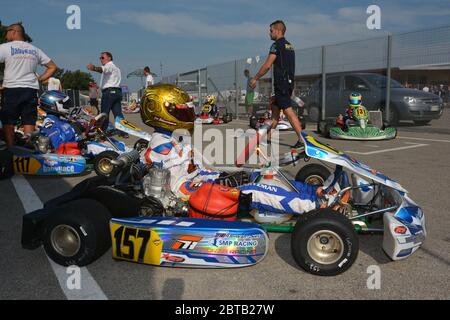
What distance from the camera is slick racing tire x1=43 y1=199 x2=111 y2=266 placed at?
2.49 meters

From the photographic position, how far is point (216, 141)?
8.98 metres

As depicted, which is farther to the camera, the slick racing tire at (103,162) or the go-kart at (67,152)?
the slick racing tire at (103,162)

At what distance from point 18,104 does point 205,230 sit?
3.84 m

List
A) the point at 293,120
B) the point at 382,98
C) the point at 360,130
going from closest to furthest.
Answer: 1. the point at 293,120
2. the point at 360,130
3. the point at 382,98

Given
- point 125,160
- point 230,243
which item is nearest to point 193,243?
point 230,243

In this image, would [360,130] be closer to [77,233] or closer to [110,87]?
[110,87]

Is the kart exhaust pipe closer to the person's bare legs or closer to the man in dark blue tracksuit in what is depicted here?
the person's bare legs

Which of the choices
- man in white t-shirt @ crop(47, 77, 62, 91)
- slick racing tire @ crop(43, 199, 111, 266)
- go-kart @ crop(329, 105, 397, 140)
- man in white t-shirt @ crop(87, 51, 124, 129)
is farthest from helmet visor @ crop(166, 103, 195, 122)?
man in white t-shirt @ crop(47, 77, 62, 91)

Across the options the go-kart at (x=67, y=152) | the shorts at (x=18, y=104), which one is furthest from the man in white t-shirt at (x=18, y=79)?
the go-kart at (x=67, y=152)

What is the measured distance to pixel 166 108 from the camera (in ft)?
9.98

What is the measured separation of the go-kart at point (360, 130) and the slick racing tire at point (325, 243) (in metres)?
6.24

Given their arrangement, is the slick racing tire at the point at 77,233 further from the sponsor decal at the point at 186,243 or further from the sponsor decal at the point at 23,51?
the sponsor decal at the point at 23,51

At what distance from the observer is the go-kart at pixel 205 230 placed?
7.89ft
